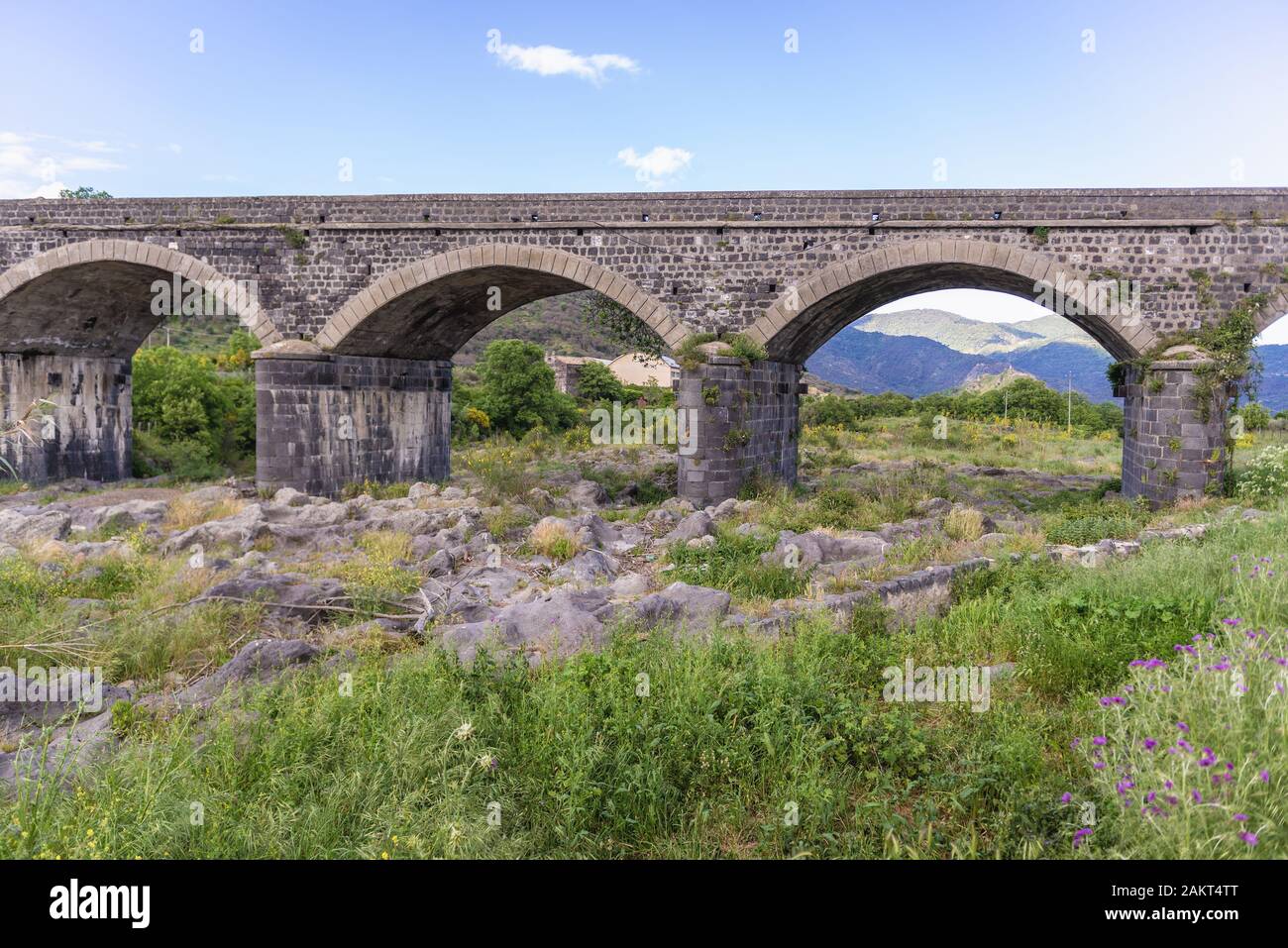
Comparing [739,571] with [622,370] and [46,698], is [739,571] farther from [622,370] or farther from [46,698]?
[622,370]

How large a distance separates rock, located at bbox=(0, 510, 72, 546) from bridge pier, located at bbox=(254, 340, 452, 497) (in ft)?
12.8

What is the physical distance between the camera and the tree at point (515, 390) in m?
32.8

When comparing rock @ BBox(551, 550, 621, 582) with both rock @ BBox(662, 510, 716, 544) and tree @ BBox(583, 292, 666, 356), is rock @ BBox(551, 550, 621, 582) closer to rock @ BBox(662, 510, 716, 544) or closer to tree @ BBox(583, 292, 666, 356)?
rock @ BBox(662, 510, 716, 544)

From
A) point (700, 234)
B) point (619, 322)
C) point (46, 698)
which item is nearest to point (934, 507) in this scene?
point (700, 234)

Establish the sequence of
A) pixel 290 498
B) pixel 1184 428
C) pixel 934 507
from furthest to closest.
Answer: pixel 290 498 < pixel 934 507 < pixel 1184 428

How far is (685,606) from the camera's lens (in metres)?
7.55

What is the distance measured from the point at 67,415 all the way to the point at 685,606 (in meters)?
18.4

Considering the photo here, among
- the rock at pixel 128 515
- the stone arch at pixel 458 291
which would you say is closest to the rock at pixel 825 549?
the stone arch at pixel 458 291

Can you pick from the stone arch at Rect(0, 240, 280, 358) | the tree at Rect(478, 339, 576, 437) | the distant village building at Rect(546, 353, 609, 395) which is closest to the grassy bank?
the stone arch at Rect(0, 240, 280, 358)

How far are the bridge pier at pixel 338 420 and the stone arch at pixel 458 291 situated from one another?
521mm

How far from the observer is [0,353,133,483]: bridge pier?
18.9 m

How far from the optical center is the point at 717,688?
5641mm

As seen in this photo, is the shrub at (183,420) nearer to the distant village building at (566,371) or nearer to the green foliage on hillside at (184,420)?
the green foliage on hillside at (184,420)
